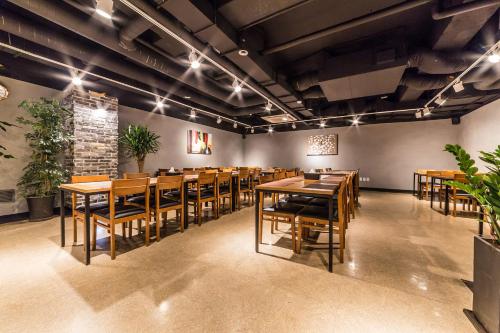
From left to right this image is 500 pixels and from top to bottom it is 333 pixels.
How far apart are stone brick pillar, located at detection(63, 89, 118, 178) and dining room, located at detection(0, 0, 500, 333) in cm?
3

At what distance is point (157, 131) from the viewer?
6.43m

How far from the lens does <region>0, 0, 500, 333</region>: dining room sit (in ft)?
Result: 5.03

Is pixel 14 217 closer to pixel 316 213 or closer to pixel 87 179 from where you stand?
pixel 87 179

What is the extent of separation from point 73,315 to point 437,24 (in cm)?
514

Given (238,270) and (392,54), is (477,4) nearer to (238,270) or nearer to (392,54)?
A: (392,54)

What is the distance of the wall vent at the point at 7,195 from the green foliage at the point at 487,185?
6378 mm

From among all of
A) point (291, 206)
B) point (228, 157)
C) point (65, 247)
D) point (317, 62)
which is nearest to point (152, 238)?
point (65, 247)

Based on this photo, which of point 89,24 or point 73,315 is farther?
point 89,24

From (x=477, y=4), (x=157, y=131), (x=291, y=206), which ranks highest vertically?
(x=477, y=4)

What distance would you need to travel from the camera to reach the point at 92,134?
15.0 feet

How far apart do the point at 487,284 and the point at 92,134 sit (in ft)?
20.1

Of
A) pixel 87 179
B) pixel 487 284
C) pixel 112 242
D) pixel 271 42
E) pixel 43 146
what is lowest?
pixel 112 242

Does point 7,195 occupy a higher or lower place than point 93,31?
lower

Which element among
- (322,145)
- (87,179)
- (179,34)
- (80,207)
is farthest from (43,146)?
(322,145)
